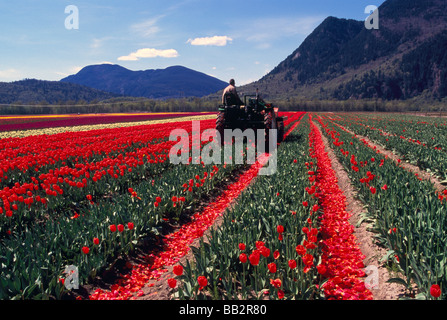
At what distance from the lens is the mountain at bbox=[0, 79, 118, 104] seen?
132 meters

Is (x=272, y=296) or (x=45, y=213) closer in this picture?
(x=272, y=296)

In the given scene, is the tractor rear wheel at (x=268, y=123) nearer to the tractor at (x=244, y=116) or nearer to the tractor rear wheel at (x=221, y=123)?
the tractor at (x=244, y=116)

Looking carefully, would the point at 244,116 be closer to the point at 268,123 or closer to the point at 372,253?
the point at 268,123

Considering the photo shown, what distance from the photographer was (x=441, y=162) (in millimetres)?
10234

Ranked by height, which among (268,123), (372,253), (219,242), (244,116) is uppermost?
(244,116)

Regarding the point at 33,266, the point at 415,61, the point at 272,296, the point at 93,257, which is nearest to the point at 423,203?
the point at 272,296

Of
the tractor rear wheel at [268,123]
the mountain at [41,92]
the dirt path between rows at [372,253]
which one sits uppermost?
the mountain at [41,92]

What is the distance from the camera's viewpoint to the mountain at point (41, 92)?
13155 cm

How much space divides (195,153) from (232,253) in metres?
9.22

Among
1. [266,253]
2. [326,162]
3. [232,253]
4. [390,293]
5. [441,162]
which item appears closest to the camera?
[266,253]

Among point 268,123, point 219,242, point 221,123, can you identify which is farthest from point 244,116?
point 219,242

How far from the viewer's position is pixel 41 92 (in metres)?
150

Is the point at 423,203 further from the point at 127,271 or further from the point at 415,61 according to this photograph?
the point at 415,61

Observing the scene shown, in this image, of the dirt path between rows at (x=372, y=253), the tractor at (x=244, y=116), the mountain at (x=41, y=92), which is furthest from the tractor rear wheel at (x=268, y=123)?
the mountain at (x=41, y=92)
